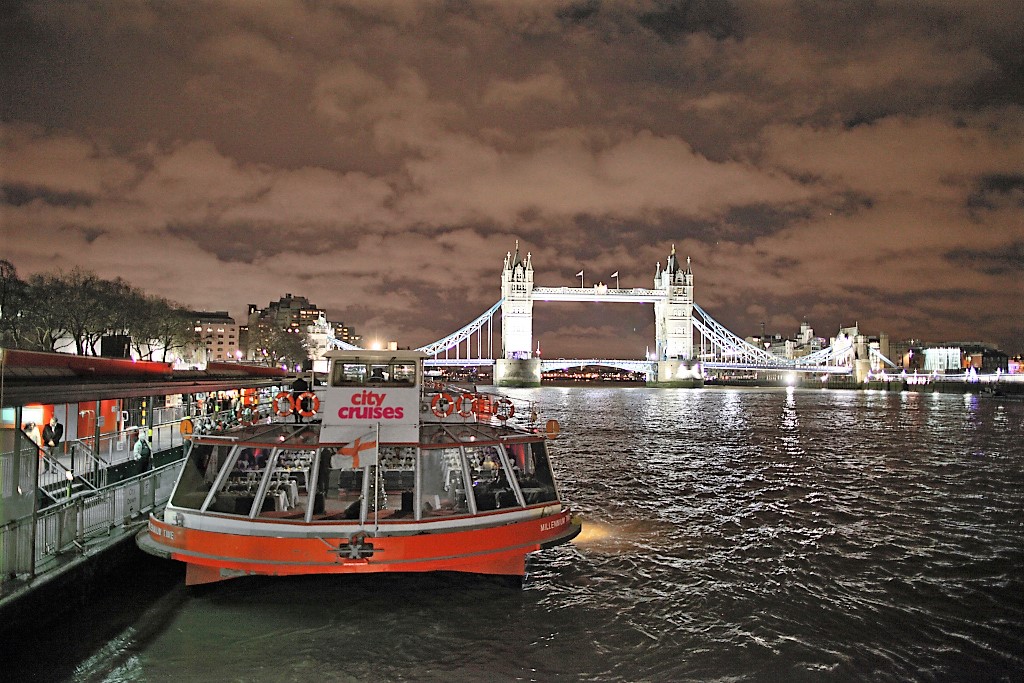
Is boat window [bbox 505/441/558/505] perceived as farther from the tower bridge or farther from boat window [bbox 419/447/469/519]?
the tower bridge

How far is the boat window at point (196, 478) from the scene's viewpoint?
10.1 metres

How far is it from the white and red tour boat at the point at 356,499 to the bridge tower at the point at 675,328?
122 m

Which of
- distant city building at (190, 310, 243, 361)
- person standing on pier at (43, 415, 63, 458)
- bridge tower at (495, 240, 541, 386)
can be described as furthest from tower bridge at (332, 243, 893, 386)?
person standing on pier at (43, 415, 63, 458)

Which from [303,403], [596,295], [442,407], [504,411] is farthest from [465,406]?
[596,295]

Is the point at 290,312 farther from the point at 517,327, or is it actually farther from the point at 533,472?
the point at 533,472

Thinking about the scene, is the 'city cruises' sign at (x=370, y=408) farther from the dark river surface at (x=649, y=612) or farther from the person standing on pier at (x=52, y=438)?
the person standing on pier at (x=52, y=438)

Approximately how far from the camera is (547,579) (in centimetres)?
1155

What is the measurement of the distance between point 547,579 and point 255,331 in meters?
95.5

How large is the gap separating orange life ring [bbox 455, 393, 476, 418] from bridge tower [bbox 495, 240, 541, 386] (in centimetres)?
11150

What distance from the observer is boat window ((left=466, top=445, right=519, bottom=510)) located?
10438mm

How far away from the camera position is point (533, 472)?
11.7m

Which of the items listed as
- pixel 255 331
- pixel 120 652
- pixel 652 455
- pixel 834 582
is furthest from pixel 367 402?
pixel 255 331

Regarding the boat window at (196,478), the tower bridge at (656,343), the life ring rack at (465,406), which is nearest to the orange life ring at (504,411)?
the life ring rack at (465,406)

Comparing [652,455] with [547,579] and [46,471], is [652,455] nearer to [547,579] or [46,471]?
[547,579]
